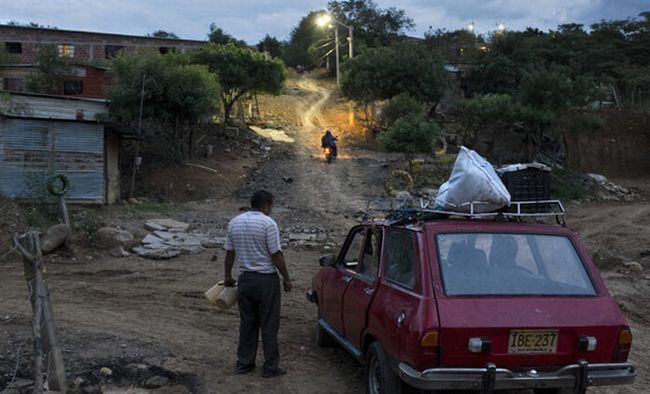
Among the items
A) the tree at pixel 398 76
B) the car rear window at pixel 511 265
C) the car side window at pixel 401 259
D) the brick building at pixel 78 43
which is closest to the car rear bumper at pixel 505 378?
the car rear window at pixel 511 265

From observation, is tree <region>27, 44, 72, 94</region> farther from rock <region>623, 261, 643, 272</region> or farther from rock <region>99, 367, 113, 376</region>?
rock <region>99, 367, 113, 376</region>

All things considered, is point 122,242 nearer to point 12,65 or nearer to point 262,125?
point 262,125

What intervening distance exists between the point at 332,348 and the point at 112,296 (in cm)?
413

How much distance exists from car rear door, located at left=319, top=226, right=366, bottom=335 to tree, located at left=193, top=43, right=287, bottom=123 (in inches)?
963

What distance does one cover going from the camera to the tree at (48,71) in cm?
3089

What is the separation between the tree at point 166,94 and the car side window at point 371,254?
17.7 meters

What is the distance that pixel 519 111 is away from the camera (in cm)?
2825

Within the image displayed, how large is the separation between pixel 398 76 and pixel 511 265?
31.3 meters

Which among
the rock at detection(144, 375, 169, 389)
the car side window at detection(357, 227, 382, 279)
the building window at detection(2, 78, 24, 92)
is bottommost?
the rock at detection(144, 375, 169, 389)

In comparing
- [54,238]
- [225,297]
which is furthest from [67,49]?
[225,297]

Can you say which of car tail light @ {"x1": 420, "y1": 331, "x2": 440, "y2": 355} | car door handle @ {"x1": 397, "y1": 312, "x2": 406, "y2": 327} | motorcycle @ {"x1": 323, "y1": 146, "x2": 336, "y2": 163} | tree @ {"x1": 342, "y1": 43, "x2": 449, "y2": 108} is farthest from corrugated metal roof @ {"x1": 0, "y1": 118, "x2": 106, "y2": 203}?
tree @ {"x1": 342, "y1": 43, "x2": 449, "y2": 108}

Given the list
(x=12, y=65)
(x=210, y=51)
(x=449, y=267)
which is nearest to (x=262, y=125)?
(x=210, y=51)

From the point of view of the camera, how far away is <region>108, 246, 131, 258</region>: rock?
40.7 ft

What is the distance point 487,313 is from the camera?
3.99m
